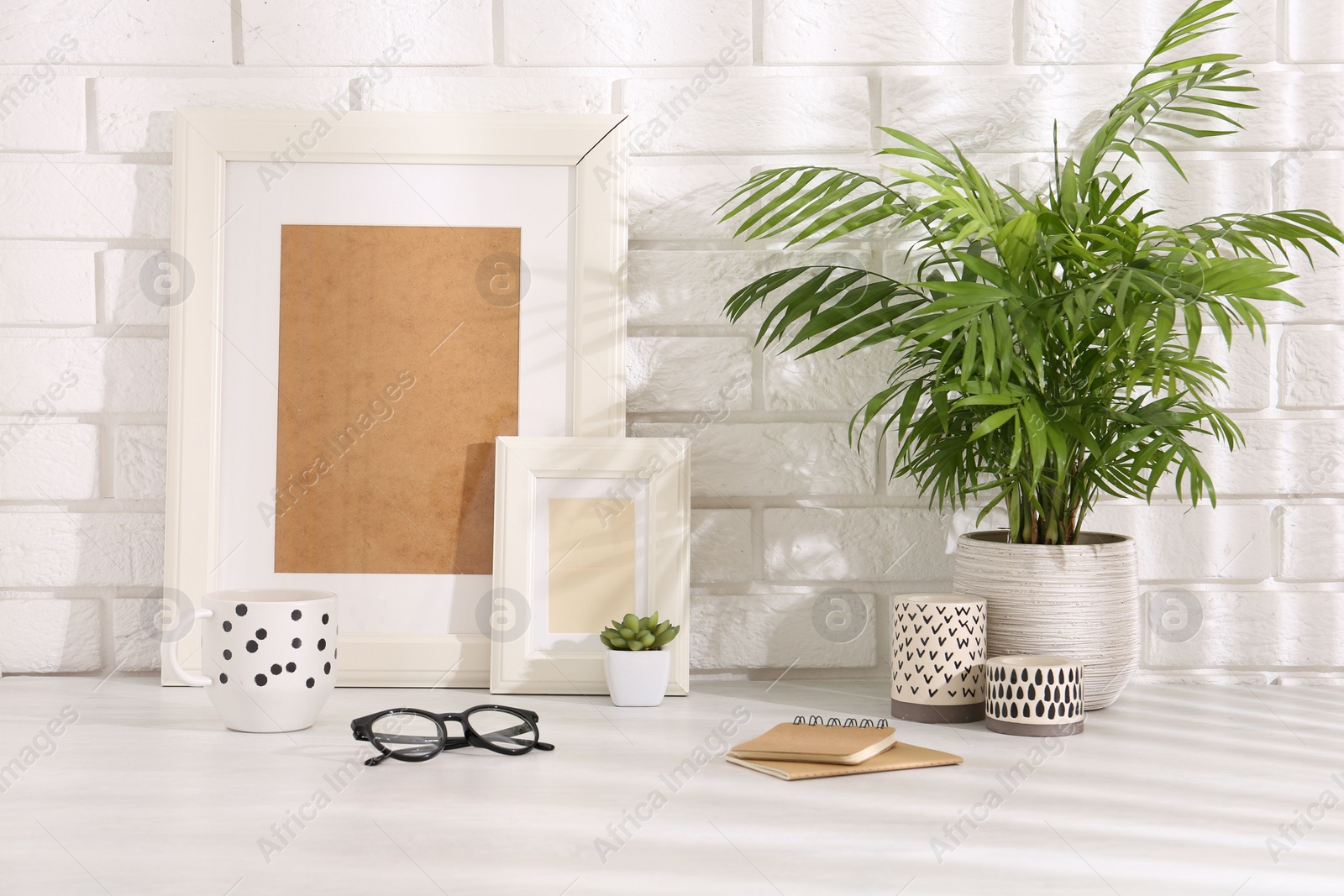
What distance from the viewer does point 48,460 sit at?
3.81ft

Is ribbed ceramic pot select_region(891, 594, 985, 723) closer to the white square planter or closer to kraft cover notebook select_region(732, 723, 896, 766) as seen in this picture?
kraft cover notebook select_region(732, 723, 896, 766)

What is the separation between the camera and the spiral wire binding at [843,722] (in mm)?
882

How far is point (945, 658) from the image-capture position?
94cm

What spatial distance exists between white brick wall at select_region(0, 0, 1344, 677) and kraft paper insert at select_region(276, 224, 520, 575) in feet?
0.51

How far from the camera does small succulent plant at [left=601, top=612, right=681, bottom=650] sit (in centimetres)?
102

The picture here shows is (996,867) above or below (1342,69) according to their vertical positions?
below

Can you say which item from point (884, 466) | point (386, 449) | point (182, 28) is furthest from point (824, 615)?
point (182, 28)

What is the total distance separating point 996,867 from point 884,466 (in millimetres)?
615

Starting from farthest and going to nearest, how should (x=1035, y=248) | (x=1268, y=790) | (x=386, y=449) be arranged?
1. (x=386, y=449)
2. (x=1035, y=248)
3. (x=1268, y=790)

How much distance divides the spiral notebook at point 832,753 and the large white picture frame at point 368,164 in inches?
15.4

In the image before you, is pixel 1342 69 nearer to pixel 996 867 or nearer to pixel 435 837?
pixel 996 867

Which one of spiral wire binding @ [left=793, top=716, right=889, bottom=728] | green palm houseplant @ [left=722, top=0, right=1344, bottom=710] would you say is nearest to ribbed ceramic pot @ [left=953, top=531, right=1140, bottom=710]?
green palm houseplant @ [left=722, top=0, right=1344, bottom=710]

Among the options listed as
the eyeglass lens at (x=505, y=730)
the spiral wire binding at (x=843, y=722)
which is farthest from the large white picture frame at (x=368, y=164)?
the spiral wire binding at (x=843, y=722)

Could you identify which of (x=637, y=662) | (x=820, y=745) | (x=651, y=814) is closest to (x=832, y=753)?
(x=820, y=745)
